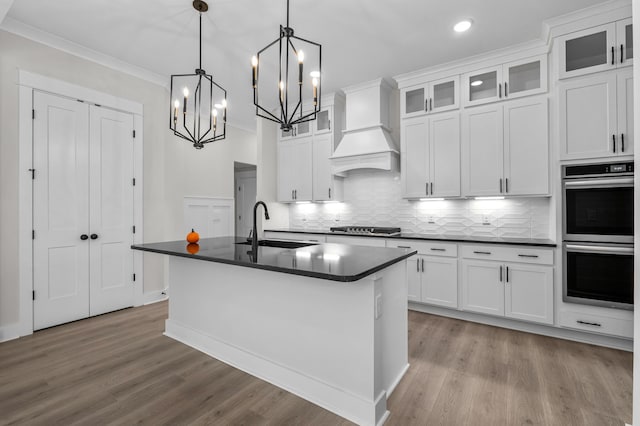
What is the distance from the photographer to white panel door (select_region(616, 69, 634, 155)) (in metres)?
2.63

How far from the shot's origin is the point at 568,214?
284 centimetres

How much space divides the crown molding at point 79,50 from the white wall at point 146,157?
0.05m

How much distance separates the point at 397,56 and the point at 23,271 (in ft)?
15.0

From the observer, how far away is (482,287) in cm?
325

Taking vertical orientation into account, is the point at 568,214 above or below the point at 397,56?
below

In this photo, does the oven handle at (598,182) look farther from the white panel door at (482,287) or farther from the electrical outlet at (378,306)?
the electrical outlet at (378,306)

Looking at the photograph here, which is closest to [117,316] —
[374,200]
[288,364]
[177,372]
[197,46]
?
[177,372]

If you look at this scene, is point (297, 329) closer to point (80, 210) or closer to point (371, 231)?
point (371, 231)

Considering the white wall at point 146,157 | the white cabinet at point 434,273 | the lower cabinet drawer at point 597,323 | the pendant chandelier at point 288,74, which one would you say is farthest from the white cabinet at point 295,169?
the lower cabinet drawer at point 597,323

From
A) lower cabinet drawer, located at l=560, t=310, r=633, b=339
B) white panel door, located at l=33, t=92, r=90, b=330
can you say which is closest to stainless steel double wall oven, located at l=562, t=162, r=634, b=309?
lower cabinet drawer, located at l=560, t=310, r=633, b=339

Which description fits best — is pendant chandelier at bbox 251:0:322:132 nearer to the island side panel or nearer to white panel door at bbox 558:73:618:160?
the island side panel

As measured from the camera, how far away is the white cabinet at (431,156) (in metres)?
3.69

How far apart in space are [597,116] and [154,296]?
5329 millimetres

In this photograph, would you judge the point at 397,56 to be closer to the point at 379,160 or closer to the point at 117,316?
the point at 379,160
